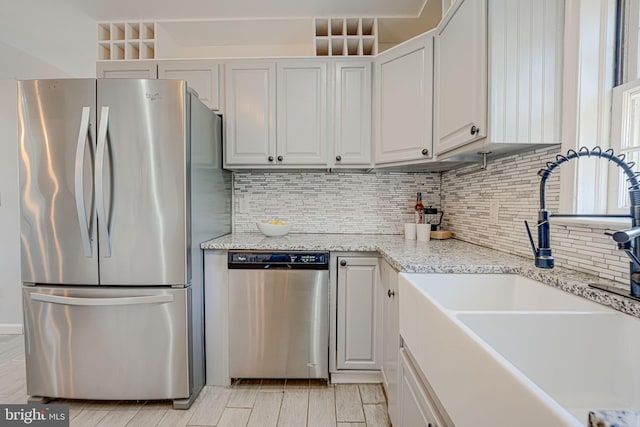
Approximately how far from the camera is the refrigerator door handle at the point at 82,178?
154 cm

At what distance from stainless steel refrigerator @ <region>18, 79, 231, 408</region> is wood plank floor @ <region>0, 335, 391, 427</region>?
89 millimetres

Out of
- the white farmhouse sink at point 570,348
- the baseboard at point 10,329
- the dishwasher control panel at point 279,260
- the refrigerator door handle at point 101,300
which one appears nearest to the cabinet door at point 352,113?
the dishwasher control panel at point 279,260

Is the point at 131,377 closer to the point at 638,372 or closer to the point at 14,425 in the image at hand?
the point at 14,425

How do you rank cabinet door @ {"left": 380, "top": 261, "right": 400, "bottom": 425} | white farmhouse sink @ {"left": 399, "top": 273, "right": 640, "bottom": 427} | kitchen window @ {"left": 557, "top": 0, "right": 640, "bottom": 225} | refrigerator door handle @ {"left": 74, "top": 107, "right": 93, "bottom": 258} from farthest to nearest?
refrigerator door handle @ {"left": 74, "top": 107, "right": 93, "bottom": 258}
cabinet door @ {"left": 380, "top": 261, "right": 400, "bottom": 425}
kitchen window @ {"left": 557, "top": 0, "right": 640, "bottom": 225}
white farmhouse sink @ {"left": 399, "top": 273, "right": 640, "bottom": 427}

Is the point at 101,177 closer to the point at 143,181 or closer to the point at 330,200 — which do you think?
the point at 143,181

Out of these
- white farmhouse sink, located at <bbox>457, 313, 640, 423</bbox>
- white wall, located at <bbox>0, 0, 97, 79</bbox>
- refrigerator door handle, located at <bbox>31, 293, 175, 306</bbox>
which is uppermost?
white wall, located at <bbox>0, 0, 97, 79</bbox>

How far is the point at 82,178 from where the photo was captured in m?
1.56

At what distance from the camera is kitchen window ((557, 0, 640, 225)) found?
1079 millimetres

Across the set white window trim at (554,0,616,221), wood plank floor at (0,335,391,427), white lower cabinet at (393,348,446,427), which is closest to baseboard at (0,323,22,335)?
wood plank floor at (0,335,391,427)

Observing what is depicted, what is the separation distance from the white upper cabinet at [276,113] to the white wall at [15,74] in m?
1.29

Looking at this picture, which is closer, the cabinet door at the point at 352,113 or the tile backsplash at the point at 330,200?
the cabinet door at the point at 352,113

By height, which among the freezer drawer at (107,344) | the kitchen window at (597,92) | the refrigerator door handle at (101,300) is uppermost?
the kitchen window at (597,92)

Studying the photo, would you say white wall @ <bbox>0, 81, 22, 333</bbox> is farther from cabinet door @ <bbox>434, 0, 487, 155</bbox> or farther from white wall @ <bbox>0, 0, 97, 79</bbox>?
cabinet door @ <bbox>434, 0, 487, 155</bbox>

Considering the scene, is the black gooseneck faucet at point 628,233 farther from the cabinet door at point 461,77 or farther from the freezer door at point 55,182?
the freezer door at point 55,182
